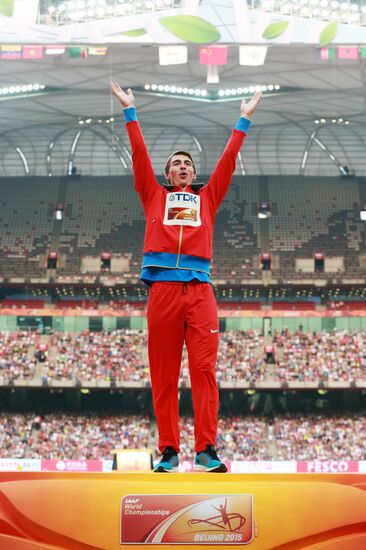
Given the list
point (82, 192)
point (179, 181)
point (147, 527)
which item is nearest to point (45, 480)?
point (147, 527)

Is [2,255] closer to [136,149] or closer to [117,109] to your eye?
[117,109]

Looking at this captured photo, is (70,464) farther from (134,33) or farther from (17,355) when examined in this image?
(134,33)

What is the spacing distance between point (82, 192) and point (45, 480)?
48.2 m

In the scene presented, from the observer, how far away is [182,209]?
17.1ft

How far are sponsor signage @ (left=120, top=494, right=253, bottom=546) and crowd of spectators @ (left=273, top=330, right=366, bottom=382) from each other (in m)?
36.1

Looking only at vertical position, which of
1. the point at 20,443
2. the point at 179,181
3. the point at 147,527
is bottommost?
the point at 20,443

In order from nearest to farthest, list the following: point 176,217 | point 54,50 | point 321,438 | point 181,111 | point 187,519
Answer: point 187,519 < point 176,217 < point 54,50 < point 321,438 < point 181,111

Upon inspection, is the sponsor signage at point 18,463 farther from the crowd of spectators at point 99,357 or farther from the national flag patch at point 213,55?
the national flag patch at point 213,55

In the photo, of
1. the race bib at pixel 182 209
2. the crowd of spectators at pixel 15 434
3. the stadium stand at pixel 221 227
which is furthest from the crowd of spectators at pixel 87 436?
the race bib at pixel 182 209

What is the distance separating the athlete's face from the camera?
541 cm

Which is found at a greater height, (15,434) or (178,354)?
(178,354)

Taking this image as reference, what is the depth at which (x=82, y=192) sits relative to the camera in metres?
51.6

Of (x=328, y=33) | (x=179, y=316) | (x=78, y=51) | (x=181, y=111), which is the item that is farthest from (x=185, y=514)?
(x=181, y=111)

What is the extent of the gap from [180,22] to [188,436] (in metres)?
16.9
